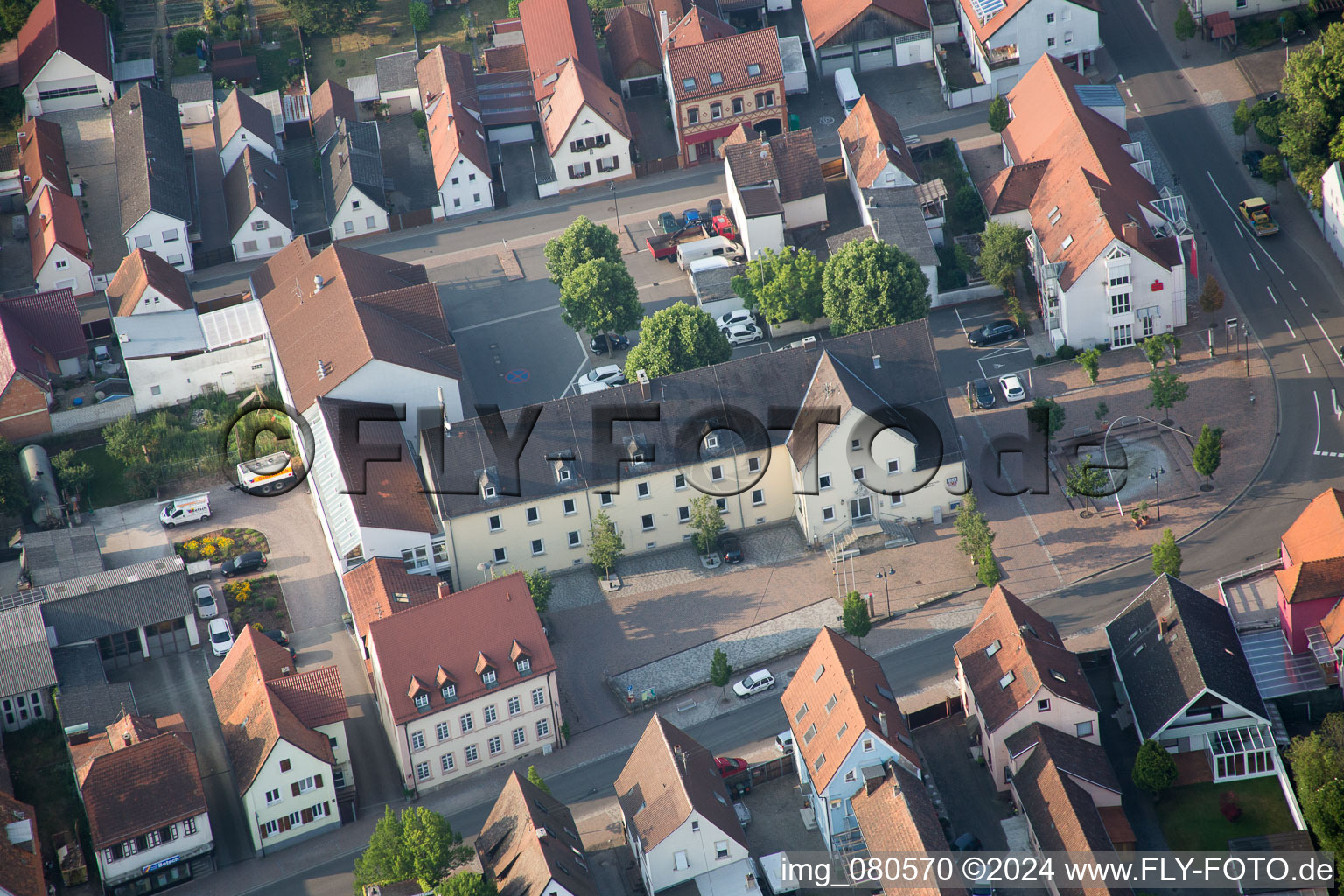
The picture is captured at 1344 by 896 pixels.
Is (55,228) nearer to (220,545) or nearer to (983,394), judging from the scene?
(220,545)

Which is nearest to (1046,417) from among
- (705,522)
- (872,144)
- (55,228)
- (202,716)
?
(705,522)

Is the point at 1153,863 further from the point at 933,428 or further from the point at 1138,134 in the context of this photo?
the point at 1138,134

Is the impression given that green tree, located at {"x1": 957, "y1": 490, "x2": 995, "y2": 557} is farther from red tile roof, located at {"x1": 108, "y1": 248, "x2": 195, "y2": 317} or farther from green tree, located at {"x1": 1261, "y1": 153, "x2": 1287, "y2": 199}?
red tile roof, located at {"x1": 108, "y1": 248, "x2": 195, "y2": 317}

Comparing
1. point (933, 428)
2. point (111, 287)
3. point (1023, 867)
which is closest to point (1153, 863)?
point (1023, 867)

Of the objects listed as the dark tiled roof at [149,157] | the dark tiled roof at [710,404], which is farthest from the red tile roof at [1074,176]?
the dark tiled roof at [149,157]

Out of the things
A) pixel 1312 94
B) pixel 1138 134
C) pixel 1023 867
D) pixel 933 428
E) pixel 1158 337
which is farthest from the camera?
pixel 1138 134

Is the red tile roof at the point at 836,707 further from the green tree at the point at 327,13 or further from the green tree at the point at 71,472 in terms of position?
the green tree at the point at 327,13
